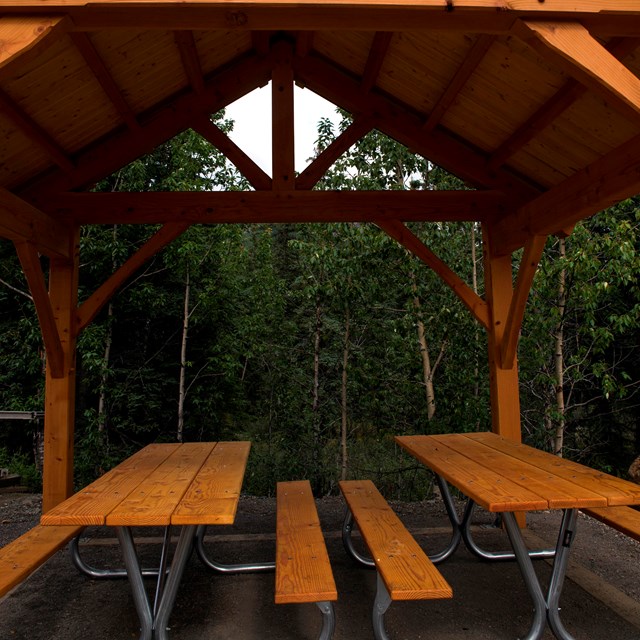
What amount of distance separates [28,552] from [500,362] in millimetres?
3370

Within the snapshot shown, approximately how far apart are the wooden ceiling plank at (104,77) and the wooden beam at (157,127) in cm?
15

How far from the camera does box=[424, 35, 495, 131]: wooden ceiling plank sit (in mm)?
3213

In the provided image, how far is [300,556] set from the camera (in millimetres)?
2412

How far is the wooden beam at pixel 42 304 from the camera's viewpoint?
3.69 meters

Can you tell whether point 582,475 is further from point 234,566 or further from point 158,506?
point 234,566

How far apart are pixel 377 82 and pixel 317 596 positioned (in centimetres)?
362

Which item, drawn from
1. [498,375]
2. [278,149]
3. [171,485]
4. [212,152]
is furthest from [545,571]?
[212,152]

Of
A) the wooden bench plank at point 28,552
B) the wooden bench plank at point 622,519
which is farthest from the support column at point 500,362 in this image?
the wooden bench plank at point 28,552

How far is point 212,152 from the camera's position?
7.92 m

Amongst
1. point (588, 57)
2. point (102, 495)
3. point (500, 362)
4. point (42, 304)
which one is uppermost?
point (588, 57)

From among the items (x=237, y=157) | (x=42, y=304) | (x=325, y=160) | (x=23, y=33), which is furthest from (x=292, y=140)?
(x=23, y=33)

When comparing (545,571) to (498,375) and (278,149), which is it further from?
(278,149)

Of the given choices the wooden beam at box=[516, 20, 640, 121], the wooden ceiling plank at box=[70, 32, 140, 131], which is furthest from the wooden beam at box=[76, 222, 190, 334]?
the wooden beam at box=[516, 20, 640, 121]

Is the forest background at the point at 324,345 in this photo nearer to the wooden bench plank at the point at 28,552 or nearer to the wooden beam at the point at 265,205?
the wooden beam at the point at 265,205
